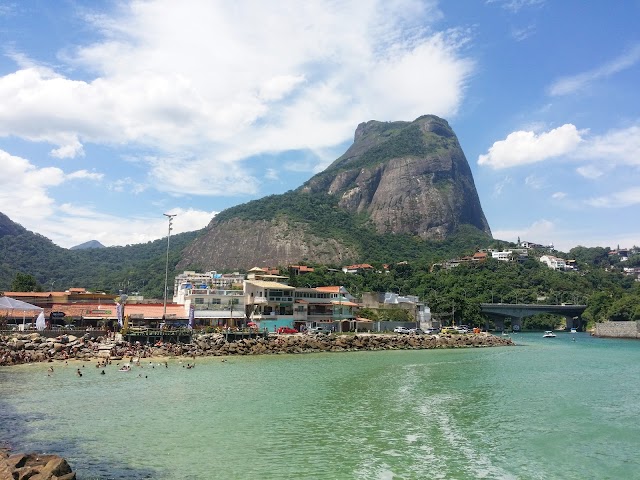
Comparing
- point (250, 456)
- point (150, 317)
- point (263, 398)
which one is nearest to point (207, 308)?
point (150, 317)

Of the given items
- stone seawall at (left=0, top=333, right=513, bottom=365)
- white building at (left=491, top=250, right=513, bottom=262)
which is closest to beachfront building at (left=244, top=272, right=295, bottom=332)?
stone seawall at (left=0, top=333, right=513, bottom=365)

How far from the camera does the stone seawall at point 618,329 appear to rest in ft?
306

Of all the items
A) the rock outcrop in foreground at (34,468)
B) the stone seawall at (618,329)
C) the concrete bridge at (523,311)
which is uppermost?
the concrete bridge at (523,311)

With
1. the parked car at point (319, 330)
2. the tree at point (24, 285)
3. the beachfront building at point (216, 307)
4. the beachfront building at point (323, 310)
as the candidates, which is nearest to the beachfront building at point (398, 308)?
the beachfront building at point (323, 310)

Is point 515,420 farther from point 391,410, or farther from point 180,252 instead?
point 180,252

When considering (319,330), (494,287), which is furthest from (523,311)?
(319,330)

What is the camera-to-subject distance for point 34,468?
39.6 feet

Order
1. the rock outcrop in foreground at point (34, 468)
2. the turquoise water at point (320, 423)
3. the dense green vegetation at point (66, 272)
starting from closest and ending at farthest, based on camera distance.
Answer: the rock outcrop in foreground at point (34, 468)
the turquoise water at point (320, 423)
the dense green vegetation at point (66, 272)

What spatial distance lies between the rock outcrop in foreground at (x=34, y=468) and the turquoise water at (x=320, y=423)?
4.04ft

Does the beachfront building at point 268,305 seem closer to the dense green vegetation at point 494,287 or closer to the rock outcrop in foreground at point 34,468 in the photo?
the dense green vegetation at point 494,287

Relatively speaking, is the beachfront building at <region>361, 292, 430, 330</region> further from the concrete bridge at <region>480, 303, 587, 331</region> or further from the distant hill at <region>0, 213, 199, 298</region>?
the distant hill at <region>0, 213, 199, 298</region>

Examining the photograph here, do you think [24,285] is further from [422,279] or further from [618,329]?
[618,329]

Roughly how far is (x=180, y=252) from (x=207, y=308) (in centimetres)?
13399

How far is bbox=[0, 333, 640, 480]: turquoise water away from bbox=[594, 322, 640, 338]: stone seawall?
68.5 m
